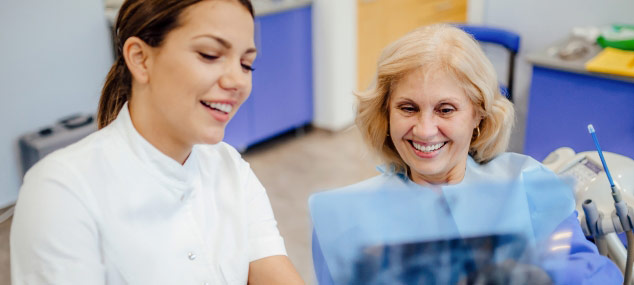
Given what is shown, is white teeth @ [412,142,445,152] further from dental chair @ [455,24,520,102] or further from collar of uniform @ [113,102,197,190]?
dental chair @ [455,24,520,102]

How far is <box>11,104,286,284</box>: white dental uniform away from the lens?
35.0 inches

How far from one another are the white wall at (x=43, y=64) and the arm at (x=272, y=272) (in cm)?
180

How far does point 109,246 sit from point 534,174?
72 centimetres

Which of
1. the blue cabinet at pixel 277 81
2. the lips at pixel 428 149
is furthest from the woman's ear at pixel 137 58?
the blue cabinet at pixel 277 81

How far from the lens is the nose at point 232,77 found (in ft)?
3.02

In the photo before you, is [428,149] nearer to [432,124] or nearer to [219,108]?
[432,124]

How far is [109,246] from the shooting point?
0.95 meters

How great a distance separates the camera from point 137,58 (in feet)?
3.11

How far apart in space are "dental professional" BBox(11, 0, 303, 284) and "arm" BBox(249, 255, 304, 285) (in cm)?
4

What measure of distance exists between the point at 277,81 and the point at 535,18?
1.46m

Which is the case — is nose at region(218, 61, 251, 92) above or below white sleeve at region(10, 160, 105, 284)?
above

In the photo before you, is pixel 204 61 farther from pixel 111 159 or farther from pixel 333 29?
pixel 333 29

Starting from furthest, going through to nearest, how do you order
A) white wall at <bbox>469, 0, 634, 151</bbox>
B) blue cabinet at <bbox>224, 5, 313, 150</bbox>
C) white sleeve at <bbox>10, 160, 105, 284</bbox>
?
blue cabinet at <bbox>224, 5, 313, 150</bbox>, white wall at <bbox>469, 0, 634, 151</bbox>, white sleeve at <bbox>10, 160, 105, 284</bbox>

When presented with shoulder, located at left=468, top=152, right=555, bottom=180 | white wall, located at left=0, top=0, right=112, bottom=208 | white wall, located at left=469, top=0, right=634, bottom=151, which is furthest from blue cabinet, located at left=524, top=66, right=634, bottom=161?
white wall, located at left=0, top=0, right=112, bottom=208
